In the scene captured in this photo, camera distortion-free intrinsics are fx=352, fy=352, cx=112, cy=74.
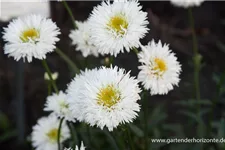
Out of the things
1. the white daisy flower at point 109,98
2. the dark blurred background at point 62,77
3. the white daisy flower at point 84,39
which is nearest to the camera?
the white daisy flower at point 109,98

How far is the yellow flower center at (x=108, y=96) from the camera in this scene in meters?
0.56

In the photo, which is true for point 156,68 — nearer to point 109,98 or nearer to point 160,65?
point 160,65

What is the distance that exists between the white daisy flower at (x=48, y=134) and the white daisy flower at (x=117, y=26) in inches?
13.2

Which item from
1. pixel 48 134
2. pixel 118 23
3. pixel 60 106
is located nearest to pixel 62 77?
pixel 48 134

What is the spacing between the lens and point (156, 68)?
71 centimetres

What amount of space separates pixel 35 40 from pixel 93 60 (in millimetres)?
604

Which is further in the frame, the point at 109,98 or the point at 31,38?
the point at 31,38

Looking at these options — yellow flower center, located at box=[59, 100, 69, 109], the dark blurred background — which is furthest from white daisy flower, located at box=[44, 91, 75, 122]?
the dark blurred background

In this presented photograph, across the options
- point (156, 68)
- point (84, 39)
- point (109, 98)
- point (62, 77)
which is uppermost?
point (62, 77)

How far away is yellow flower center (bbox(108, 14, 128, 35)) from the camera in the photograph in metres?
0.64

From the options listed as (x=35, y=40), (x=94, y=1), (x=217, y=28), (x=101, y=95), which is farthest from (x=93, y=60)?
(x=217, y=28)

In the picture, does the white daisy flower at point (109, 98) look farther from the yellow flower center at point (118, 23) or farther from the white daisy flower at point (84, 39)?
the white daisy flower at point (84, 39)

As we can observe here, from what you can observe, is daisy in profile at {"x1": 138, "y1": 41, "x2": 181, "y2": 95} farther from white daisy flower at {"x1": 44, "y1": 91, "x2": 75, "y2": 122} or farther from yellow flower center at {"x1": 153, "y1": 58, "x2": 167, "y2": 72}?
white daisy flower at {"x1": 44, "y1": 91, "x2": 75, "y2": 122}

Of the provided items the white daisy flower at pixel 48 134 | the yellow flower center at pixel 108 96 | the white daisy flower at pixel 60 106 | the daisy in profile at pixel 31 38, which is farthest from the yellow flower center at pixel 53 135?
the yellow flower center at pixel 108 96
